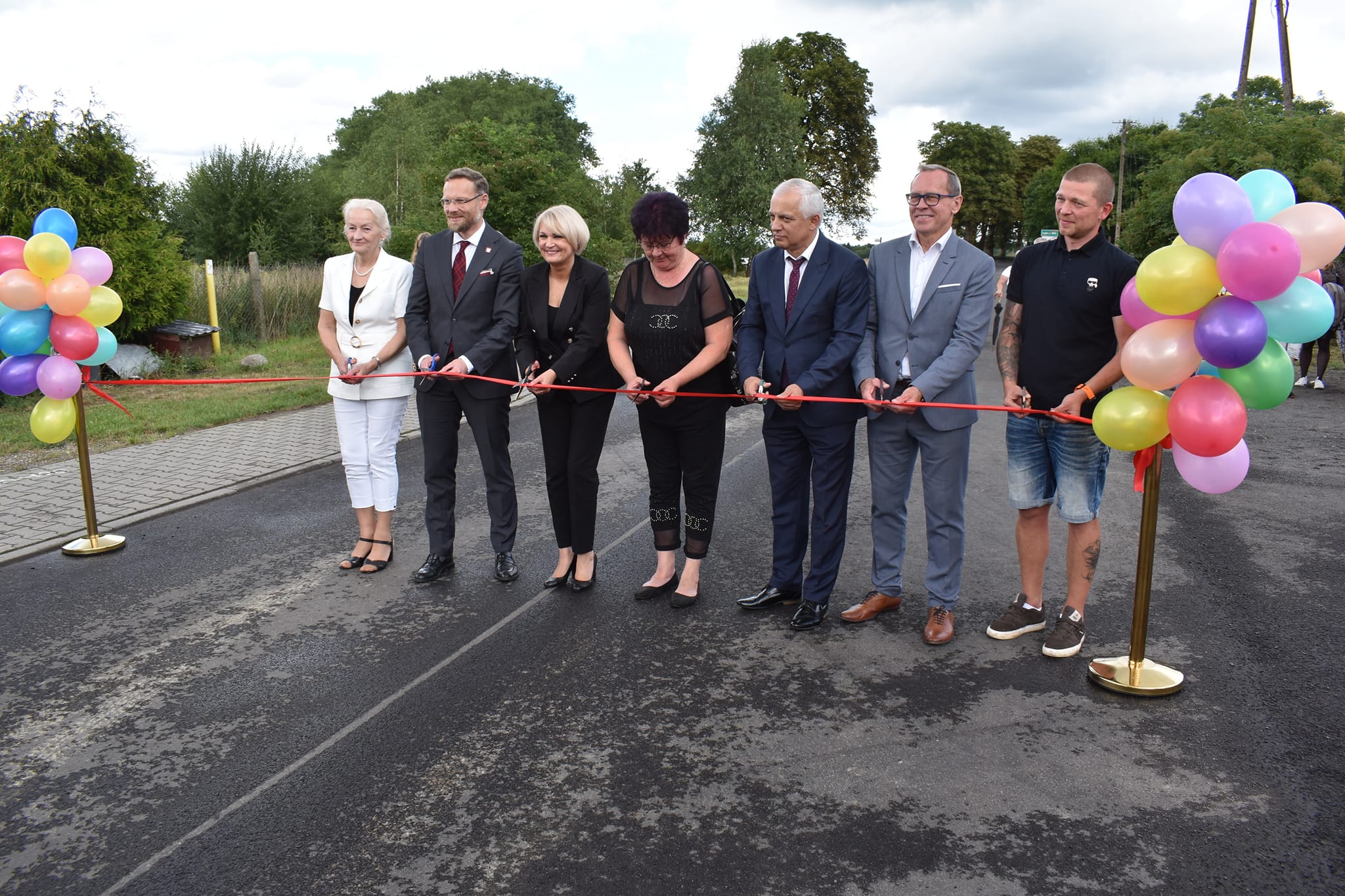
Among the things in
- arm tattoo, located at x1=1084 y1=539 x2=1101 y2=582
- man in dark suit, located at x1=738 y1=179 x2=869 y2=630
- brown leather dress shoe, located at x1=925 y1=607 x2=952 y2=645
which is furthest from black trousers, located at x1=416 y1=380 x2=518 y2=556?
arm tattoo, located at x1=1084 y1=539 x2=1101 y2=582

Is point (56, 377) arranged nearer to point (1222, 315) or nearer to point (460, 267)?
point (460, 267)

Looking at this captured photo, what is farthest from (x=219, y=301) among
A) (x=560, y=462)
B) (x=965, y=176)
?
(x=965, y=176)

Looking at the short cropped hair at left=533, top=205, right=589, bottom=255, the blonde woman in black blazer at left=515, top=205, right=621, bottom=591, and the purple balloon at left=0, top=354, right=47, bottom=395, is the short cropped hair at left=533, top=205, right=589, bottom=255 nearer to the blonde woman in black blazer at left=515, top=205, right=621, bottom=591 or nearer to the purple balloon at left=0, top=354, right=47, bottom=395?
the blonde woman in black blazer at left=515, top=205, right=621, bottom=591

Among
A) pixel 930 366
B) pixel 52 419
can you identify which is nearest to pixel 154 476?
pixel 52 419

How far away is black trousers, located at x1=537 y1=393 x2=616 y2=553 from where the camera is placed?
5.58 meters

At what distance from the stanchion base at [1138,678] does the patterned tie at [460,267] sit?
396 centimetres

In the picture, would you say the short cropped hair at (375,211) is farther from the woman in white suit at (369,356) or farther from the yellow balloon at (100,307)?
the yellow balloon at (100,307)

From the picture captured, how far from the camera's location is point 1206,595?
5.52 meters

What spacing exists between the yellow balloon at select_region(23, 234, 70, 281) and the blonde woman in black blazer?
3.05m

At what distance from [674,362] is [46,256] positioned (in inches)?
161

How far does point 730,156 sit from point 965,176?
111 ft

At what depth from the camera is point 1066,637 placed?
4691mm

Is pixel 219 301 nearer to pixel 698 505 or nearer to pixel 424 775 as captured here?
pixel 698 505

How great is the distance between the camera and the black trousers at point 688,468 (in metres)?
5.32
